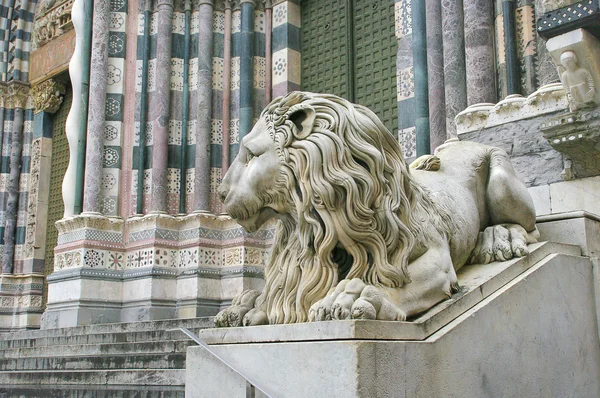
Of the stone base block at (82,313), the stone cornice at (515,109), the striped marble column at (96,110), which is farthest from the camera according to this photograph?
the striped marble column at (96,110)

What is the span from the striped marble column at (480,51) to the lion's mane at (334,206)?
5.12 m

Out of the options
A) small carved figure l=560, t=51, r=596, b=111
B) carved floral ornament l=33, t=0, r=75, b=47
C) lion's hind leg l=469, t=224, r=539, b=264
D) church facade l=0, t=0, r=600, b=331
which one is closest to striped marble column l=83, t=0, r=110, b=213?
church facade l=0, t=0, r=600, b=331

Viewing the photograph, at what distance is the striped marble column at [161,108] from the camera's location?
11883mm

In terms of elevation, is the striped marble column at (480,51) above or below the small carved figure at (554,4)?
above

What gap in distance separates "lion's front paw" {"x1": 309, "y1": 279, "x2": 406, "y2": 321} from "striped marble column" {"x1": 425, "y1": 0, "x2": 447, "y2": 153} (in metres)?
6.19

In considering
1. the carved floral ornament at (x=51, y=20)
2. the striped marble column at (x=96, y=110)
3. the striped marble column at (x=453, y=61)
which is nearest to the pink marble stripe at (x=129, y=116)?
the striped marble column at (x=96, y=110)

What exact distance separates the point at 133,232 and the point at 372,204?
30.1 feet

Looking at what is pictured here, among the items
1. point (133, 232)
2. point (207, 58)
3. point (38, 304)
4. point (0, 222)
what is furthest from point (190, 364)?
point (0, 222)

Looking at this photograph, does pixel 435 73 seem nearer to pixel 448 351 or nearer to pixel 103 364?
pixel 103 364

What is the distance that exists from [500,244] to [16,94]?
1557 centimetres

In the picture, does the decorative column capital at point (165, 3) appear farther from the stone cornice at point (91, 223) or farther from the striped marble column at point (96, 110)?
the stone cornice at point (91, 223)

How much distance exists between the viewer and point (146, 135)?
12.3 m

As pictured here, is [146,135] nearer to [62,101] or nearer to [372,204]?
[62,101]

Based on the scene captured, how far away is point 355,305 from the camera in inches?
116
